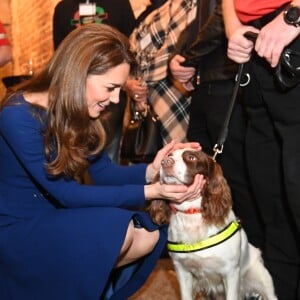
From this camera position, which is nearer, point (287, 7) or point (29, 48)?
point (287, 7)

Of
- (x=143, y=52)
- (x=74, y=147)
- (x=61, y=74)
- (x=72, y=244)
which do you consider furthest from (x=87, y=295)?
(x=143, y=52)

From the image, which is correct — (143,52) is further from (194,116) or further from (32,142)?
(32,142)

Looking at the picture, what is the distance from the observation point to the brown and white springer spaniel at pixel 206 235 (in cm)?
211

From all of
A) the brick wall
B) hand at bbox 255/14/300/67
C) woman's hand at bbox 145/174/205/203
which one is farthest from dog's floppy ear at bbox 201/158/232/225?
the brick wall

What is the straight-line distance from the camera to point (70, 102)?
6.48 feet

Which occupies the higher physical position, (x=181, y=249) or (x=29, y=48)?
(x=181, y=249)

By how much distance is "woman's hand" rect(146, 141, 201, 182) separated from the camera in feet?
7.16

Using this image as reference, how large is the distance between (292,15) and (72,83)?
2.99 feet

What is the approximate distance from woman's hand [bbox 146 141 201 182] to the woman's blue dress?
12.2 inches

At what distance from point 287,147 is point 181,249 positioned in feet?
2.55

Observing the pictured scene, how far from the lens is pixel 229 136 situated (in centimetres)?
227

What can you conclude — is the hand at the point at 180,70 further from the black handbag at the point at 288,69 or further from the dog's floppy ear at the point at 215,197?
the black handbag at the point at 288,69

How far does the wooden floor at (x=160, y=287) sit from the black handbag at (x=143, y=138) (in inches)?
28.7

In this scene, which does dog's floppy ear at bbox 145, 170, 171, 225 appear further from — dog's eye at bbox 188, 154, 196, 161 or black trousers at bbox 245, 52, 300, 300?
black trousers at bbox 245, 52, 300, 300
